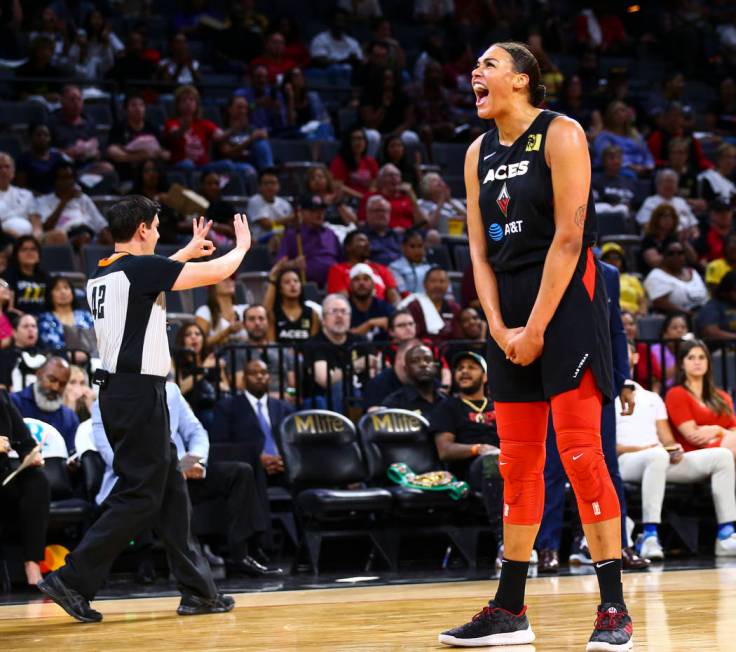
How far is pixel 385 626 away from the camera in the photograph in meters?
4.46

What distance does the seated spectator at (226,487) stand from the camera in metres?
7.21

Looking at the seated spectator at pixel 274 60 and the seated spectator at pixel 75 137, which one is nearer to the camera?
the seated spectator at pixel 75 137

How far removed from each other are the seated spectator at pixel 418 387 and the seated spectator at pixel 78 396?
1.93 m

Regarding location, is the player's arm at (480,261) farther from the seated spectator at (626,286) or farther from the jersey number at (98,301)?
the seated spectator at (626,286)

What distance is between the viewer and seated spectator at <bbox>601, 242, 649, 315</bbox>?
37.0 feet


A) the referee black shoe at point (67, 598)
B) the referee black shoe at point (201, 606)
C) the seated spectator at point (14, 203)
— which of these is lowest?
the referee black shoe at point (201, 606)

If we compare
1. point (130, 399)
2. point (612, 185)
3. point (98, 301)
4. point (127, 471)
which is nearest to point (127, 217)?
point (98, 301)

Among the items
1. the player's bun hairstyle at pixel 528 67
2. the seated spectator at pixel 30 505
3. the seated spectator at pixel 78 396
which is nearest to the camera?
the player's bun hairstyle at pixel 528 67

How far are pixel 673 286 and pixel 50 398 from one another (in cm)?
604

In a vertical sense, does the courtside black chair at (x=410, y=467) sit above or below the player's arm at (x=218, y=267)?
below

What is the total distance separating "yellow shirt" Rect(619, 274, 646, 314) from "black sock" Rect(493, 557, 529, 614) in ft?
24.2

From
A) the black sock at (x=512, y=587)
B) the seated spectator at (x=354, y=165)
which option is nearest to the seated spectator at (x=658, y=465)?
the black sock at (x=512, y=587)

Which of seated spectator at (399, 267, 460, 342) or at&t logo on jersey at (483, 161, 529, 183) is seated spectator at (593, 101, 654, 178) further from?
at&t logo on jersey at (483, 161, 529, 183)

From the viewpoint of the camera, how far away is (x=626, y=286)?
11375 mm
